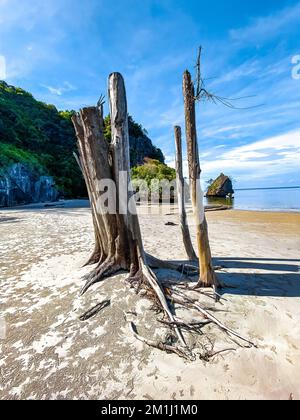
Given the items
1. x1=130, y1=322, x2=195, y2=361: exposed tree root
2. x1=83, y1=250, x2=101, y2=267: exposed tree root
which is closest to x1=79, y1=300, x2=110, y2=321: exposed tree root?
x1=130, y1=322, x2=195, y2=361: exposed tree root

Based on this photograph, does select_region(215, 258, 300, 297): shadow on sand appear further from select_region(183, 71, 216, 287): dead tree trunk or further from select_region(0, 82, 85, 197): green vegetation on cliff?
select_region(0, 82, 85, 197): green vegetation on cliff

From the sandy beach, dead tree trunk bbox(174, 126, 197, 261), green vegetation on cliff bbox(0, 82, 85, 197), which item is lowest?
the sandy beach

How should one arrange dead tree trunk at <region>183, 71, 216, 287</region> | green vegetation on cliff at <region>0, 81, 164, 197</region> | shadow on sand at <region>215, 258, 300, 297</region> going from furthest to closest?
green vegetation on cliff at <region>0, 81, 164, 197</region>
shadow on sand at <region>215, 258, 300, 297</region>
dead tree trunk at <region>183, 71, 216, 287</region>

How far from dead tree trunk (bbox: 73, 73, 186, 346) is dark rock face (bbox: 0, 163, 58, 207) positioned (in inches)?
989

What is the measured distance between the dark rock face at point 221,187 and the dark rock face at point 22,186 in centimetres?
4468

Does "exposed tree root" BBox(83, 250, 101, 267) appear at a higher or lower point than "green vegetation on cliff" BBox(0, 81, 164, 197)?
lower

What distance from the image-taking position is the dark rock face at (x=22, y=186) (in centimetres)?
2489

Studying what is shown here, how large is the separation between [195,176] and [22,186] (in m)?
29.2

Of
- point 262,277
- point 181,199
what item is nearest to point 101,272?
point 181,199

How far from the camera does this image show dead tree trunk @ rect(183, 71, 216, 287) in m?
3.85

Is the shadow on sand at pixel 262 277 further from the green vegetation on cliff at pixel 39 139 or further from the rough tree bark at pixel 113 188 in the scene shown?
the green vegetation on cliff at pixel 39 139

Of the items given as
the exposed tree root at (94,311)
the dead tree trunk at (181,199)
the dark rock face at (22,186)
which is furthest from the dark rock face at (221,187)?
the exposed tree root at (94,311)

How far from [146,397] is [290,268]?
15.5 ft
